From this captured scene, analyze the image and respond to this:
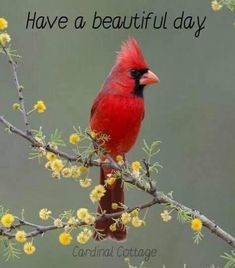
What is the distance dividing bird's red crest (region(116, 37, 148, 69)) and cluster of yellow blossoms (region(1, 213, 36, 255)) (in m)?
1.10

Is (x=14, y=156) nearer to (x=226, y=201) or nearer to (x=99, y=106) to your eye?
(x=226, y=201)

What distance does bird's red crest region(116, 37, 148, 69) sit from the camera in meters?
3.51

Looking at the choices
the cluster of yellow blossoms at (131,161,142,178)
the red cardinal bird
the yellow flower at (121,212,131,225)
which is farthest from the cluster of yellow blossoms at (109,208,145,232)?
the red cardinal bird

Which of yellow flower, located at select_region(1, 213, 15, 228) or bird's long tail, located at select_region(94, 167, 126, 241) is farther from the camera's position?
bird's long tail, located at select_region(94, 167, 126, 241)

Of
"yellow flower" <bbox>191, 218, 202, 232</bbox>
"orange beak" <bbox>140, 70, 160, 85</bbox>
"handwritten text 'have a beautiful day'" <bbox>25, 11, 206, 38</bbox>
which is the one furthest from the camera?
"handwritten text 'have a beautiful day'" <bbox>25, 11, 206, 38</bbox>

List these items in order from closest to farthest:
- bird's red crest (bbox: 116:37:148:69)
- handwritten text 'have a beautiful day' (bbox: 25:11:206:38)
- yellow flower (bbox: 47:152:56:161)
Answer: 1. yellow flower (bbox: 47:152:56:161)
2. bird's red crest (bbox: 116:37:148:69)
3. handwritten text 'have a beautiful day' (bbox: 25:11:206:38)

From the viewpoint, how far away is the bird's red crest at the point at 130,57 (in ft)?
11.5

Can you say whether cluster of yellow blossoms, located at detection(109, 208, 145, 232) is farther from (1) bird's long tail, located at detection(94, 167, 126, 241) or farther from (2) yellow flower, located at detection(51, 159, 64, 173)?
(1) bird's long tail, located at detection(94, 167, 126, 241)

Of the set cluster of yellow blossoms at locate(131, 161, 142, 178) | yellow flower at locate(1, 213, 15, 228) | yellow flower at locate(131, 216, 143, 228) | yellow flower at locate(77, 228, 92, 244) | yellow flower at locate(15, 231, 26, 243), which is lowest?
yellow flower at locate(15, 231, 26, 243)

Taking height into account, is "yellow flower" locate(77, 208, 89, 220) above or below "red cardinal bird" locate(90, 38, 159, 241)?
below

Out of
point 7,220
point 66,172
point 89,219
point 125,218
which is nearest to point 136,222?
point 125,218

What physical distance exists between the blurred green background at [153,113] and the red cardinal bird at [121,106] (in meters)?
2.30

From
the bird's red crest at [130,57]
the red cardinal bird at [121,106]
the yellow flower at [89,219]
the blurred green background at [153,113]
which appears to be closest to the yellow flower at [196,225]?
the yellow flower at [89,219]

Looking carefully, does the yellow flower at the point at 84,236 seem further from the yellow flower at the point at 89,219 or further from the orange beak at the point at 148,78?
the orange beak at the point at 148,78
